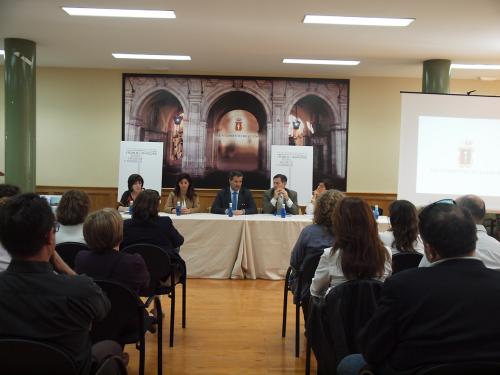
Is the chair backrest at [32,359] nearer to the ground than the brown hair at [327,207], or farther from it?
nearer to the ground

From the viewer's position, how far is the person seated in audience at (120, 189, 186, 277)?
3686 millimetres

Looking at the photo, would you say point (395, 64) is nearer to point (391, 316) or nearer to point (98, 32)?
point (98, 32)

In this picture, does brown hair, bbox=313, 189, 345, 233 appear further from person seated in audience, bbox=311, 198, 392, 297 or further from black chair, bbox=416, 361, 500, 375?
black chair, bbox=416, 361, 500, 375

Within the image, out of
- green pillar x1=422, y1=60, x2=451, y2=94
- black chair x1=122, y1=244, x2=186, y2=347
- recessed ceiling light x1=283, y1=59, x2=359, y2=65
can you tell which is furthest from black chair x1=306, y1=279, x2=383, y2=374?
recessed ceiling light x1=283, y1=59, x2=359, y2=65

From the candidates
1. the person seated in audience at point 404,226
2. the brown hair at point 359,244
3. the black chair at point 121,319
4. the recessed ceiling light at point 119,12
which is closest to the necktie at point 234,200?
the recessed ceiling light at point 119,12

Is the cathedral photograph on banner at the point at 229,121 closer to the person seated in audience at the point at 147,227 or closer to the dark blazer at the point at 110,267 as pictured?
the person seated in audience at the point at 147,227

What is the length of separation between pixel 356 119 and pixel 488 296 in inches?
288

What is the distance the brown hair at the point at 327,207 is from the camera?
125 inches

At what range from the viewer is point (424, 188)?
A: 7.00m

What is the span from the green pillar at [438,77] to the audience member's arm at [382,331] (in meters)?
6.24

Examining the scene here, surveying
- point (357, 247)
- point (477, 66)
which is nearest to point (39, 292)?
point (357, 247)

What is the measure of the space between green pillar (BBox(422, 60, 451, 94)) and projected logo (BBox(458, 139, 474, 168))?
0.81m

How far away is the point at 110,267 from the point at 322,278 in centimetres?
111

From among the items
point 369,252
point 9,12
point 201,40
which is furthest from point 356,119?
point 369,252
